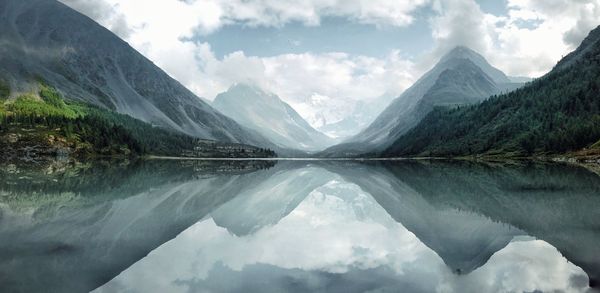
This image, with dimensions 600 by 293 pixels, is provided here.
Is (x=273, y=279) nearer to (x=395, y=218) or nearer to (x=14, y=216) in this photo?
(x=395, y=218)

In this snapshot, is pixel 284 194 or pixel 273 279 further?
pixel 284 194

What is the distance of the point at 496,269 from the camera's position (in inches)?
891

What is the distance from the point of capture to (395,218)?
1695 inches

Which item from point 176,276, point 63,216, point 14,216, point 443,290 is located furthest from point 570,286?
point 14,216

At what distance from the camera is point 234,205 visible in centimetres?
5331

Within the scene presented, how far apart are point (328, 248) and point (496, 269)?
32.1 feet

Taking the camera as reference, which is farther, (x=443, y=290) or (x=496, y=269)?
(x=496, y=269)

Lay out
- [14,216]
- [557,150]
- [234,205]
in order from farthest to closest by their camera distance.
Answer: [557,150]
[234,205]
[14,216]

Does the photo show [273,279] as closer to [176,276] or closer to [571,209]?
[176,276]

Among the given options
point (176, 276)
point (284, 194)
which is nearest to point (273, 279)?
point (176, 276)

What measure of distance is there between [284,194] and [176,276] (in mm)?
49710

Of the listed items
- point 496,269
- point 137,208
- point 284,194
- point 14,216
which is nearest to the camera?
point 496,269

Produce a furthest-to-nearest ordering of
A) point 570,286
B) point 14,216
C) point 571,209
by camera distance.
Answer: point 571,209 → point 14,216 → point 570,286

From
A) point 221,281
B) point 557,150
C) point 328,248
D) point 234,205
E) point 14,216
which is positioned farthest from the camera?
point 557,150
